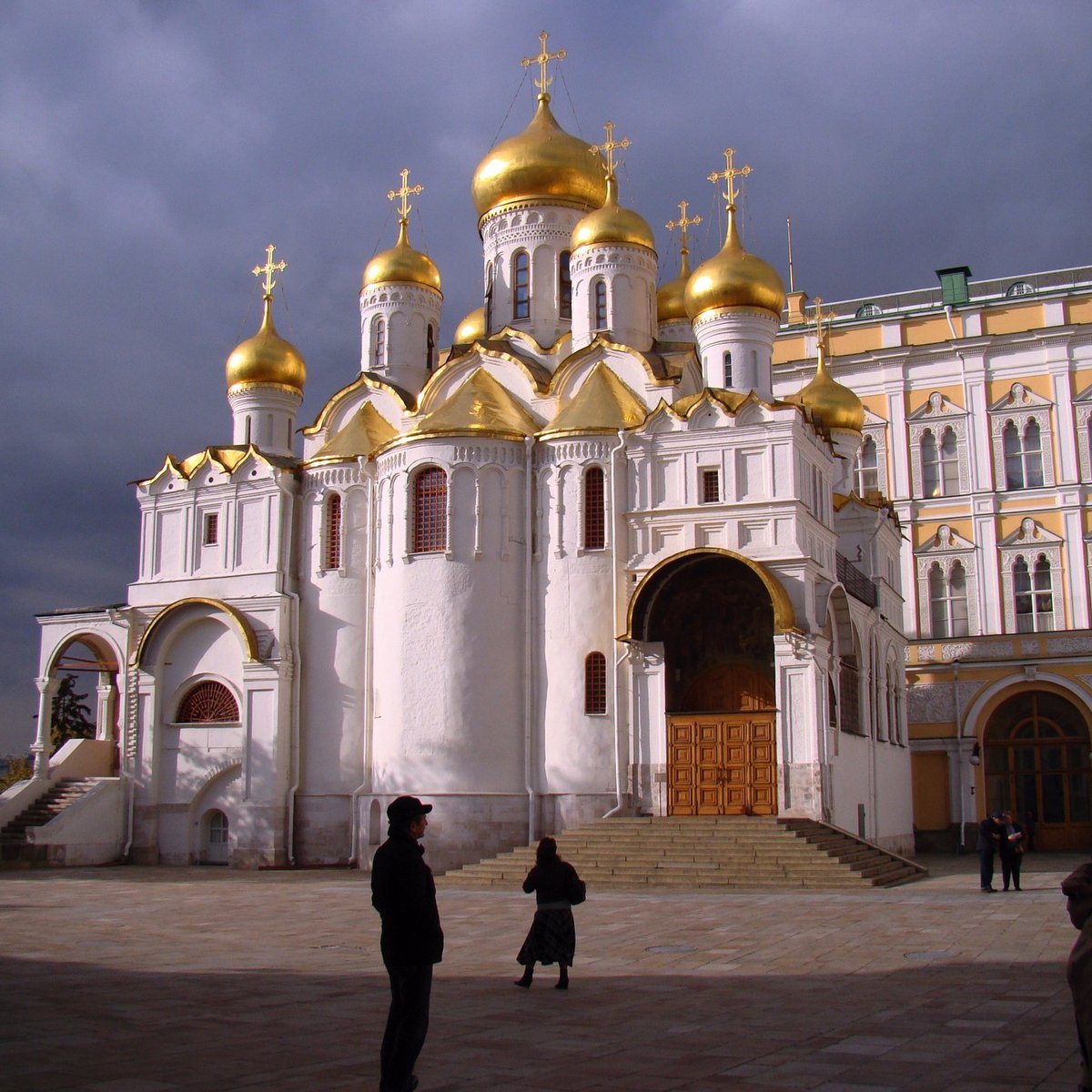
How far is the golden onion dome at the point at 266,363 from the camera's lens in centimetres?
3284

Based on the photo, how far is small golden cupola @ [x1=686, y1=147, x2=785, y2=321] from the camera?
2814 cm

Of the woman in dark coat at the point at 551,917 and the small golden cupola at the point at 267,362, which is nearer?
the woman in dark coat at the point at 551,917

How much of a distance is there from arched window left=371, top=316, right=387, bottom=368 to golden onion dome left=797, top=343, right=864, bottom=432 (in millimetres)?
10589

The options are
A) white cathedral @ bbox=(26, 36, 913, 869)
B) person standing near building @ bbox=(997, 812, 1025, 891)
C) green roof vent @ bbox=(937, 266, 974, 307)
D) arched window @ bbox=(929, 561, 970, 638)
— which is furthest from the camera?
green roof vent @ bbox=(937, 266, 974, 307)

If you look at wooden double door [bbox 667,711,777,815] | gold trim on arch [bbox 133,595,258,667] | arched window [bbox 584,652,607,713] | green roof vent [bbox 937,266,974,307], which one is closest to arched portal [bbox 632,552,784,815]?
wooden double door [bbox 667,711,777,815]

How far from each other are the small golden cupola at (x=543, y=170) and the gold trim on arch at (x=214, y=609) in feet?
38.7

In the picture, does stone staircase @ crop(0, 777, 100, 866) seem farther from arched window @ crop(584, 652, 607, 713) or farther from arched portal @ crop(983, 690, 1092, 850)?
arched portal @ crop(983, 690, 1092, 850)

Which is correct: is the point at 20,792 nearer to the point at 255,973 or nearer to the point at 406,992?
the point at 255,973

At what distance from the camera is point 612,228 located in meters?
30.0

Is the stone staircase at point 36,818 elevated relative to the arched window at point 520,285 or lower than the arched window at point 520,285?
lower

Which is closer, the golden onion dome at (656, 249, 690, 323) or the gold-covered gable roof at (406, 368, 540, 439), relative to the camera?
the gold-covered gable roof at (406, 368, 540, 439)

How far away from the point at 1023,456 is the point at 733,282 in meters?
14.3

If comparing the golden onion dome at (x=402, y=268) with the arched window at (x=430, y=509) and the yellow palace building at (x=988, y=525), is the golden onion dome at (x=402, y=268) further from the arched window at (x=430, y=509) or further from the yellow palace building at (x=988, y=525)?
the yellow palace building at (x=988, y=525)

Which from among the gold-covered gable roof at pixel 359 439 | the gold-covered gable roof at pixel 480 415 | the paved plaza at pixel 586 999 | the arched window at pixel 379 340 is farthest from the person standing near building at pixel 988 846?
the arched window at pixel 379 340
